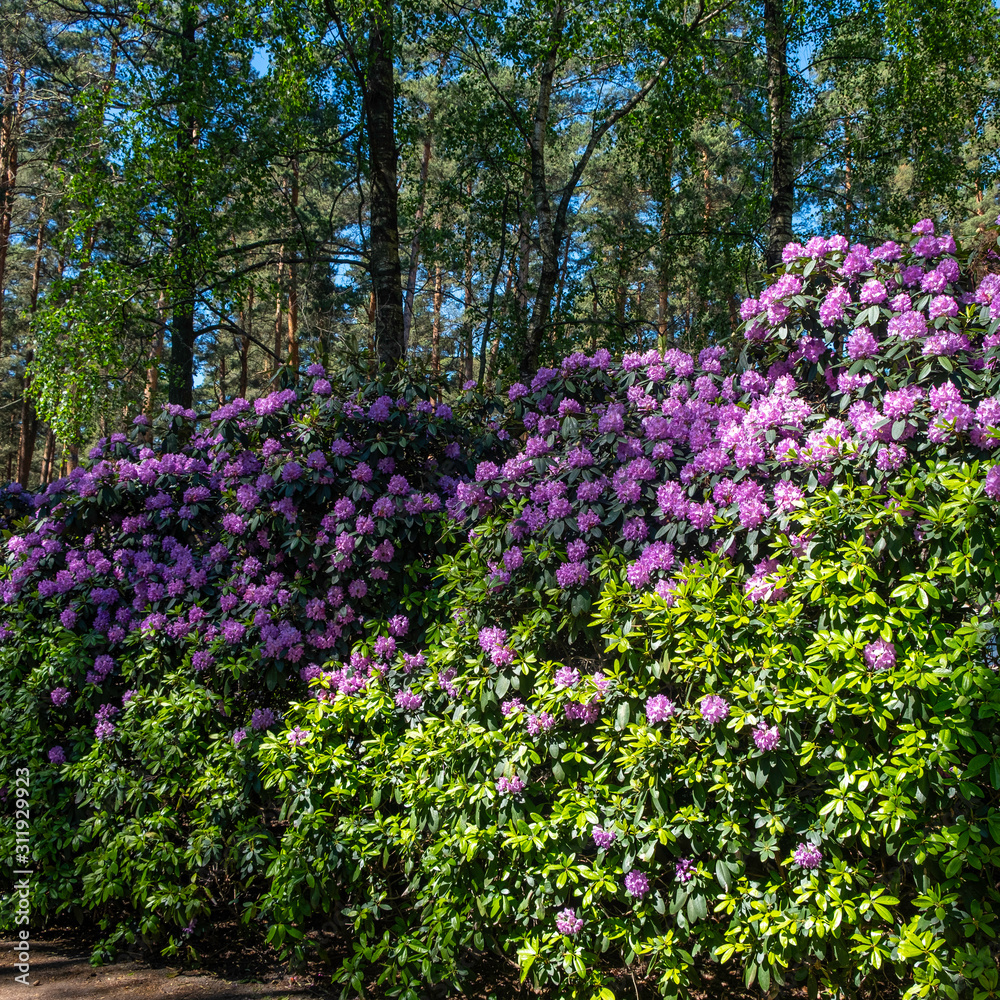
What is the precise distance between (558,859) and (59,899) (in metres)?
2.69

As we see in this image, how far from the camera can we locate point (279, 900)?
9.09ft

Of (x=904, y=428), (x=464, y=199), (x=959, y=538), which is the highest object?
(x=464, y=199)

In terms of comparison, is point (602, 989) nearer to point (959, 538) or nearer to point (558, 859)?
point (558, 859)

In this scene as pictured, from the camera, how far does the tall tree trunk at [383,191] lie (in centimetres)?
542

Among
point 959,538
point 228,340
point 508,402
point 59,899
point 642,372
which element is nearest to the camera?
point 959,538

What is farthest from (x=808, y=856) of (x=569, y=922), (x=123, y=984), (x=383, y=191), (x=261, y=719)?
(x=383, y=191)

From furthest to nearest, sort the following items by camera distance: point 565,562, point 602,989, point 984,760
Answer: point 565,562
point 602,989
point 984,760

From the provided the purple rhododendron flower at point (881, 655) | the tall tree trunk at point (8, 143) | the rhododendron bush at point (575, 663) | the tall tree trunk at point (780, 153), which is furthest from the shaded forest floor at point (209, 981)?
the tall tree trunk at point (8, 143)

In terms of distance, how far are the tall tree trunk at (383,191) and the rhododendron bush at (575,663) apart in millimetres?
1797

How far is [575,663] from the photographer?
2707 mm

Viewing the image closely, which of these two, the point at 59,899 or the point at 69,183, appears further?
the point at 69,183

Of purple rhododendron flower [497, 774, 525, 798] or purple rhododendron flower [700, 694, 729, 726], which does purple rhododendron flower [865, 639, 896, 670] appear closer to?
purple rhododendron flower [700, 694, 729, 726]

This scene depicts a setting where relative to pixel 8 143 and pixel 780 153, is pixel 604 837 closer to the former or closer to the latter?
pixel 780 153

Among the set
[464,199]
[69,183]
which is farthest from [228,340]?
[69,183]
